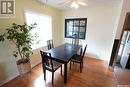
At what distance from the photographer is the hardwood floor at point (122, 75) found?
7.44 feet

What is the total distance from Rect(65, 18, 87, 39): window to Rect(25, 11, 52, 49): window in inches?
37.2

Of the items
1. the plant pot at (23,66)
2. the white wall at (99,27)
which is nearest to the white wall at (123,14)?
the white wall at (99,27)

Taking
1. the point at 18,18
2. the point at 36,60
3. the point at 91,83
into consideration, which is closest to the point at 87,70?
the point at 91,83

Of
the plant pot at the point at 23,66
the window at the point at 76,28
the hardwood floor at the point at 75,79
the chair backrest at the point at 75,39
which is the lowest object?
the hardwood floor at the point at 75,79

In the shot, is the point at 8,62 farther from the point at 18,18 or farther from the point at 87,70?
the point at 87,70

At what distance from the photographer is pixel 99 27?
3.45 meters

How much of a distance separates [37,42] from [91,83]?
233 centimetres

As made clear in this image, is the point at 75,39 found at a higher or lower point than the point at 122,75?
higher

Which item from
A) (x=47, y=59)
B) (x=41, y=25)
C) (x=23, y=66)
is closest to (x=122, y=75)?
A: (x=47, y=59)

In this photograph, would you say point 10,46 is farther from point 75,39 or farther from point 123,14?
point 123,14

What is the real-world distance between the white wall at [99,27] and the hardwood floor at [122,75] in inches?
27.8

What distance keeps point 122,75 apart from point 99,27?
6.37 ft

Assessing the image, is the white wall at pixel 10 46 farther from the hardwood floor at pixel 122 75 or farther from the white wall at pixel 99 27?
the hardwood floor at pixel 122 75

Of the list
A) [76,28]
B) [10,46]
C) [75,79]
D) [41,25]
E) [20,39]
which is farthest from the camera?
[76,28]
